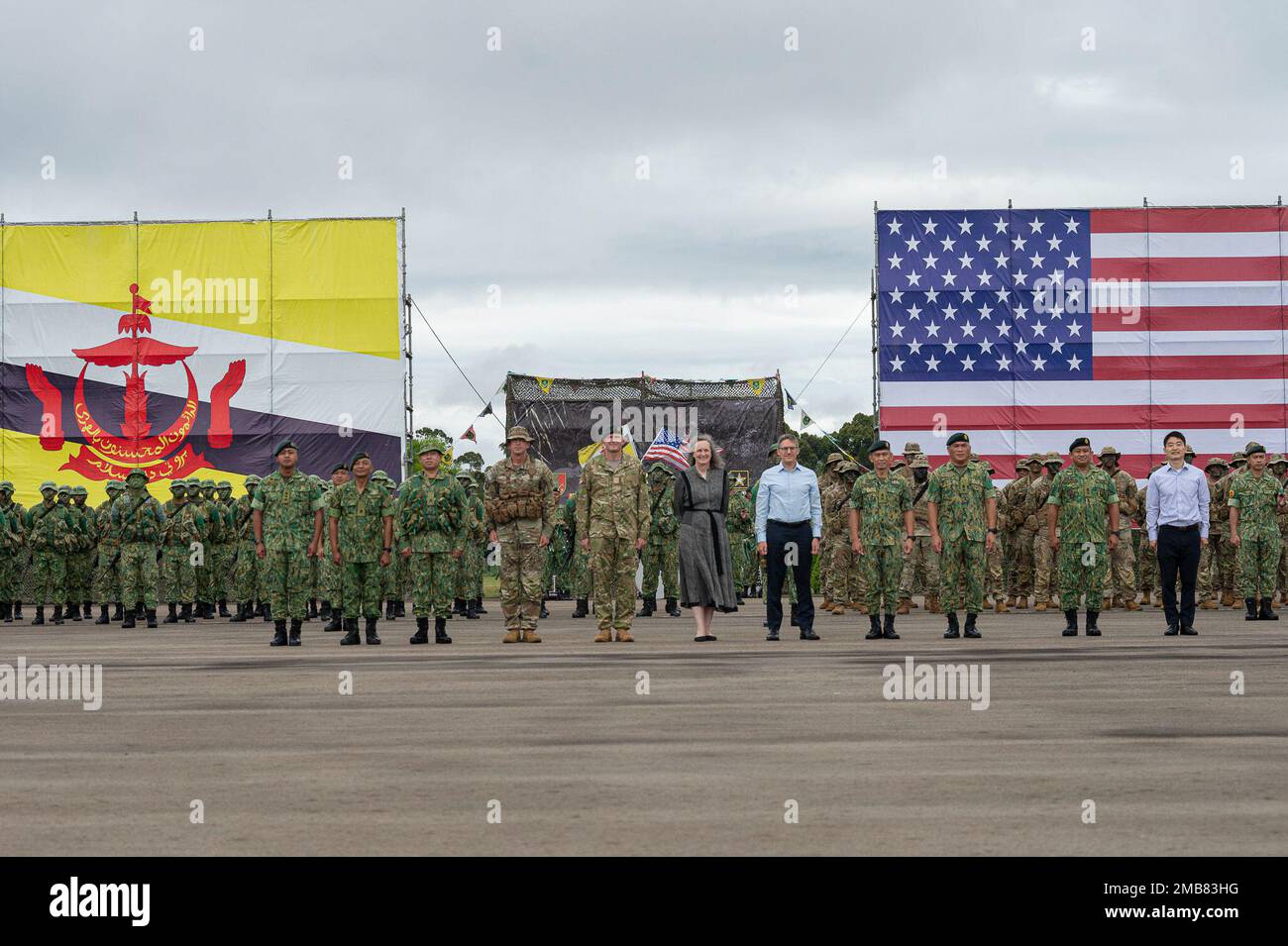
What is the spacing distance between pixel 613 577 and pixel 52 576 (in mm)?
12130

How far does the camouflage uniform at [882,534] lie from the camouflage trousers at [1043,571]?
6449 millimetres

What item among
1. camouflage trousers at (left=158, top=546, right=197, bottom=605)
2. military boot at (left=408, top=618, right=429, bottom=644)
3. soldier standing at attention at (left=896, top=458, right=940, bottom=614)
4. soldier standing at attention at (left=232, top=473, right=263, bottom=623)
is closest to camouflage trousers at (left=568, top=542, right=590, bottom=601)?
soldier standing at attention at (left=896, top=458, right=940, bottom=614)

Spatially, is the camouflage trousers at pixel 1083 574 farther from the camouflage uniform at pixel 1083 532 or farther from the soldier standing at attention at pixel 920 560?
the soldier standing at attention at pixel 920 560

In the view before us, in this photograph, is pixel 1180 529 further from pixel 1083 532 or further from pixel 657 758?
pixel 657 758

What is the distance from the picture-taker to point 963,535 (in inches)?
688

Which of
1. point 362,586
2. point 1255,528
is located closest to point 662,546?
point 362,586

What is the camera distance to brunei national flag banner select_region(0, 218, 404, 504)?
1446 inches

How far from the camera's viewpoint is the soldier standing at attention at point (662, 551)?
2456cm

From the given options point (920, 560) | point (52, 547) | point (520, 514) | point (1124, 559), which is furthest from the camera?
point (52, 547)

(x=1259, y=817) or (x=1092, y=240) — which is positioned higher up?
(x=1092, y=240)

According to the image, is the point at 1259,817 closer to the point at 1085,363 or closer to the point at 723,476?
the point at 723,476

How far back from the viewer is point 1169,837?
630 cm
